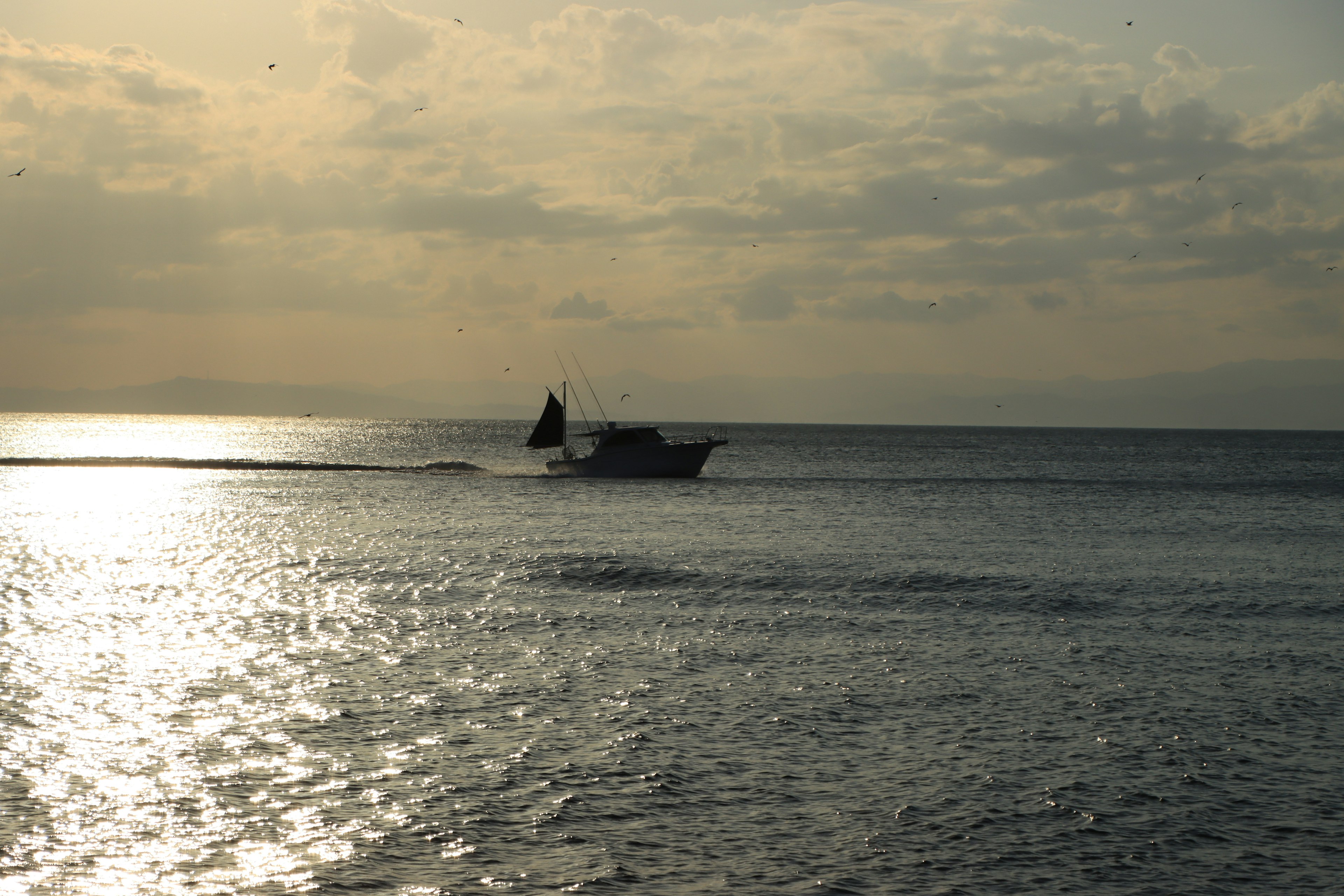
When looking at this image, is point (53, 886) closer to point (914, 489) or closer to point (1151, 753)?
point (1151, 753)

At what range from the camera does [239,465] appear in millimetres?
96438

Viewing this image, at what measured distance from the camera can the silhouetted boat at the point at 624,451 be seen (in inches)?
2758

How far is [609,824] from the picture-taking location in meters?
10.8

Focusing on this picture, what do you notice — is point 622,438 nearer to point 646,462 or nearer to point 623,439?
point 623,439

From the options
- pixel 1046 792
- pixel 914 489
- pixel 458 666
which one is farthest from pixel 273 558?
pixel 914 489

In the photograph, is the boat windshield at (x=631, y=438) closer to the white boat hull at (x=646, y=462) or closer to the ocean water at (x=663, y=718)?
the white boat hull at (x=646, y=462)

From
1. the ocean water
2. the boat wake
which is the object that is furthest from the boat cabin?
the ocean water

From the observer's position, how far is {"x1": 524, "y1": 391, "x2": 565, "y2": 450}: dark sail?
242 ft

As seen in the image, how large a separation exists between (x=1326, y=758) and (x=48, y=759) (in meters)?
15.8

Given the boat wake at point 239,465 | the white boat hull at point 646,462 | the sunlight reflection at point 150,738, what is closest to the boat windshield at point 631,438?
the white boat hull at point 646,462

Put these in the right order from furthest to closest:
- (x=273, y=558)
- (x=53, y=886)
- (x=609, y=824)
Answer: (x=273, y=558) → (x=609, y=824) → (x=53, y=886)

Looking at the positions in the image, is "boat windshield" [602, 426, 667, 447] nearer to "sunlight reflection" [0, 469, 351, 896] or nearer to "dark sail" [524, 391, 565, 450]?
"dark sail" [524, 391, 565, 450]

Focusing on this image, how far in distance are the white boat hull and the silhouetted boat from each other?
0.08ft

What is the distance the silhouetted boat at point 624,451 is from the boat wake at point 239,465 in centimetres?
1796
